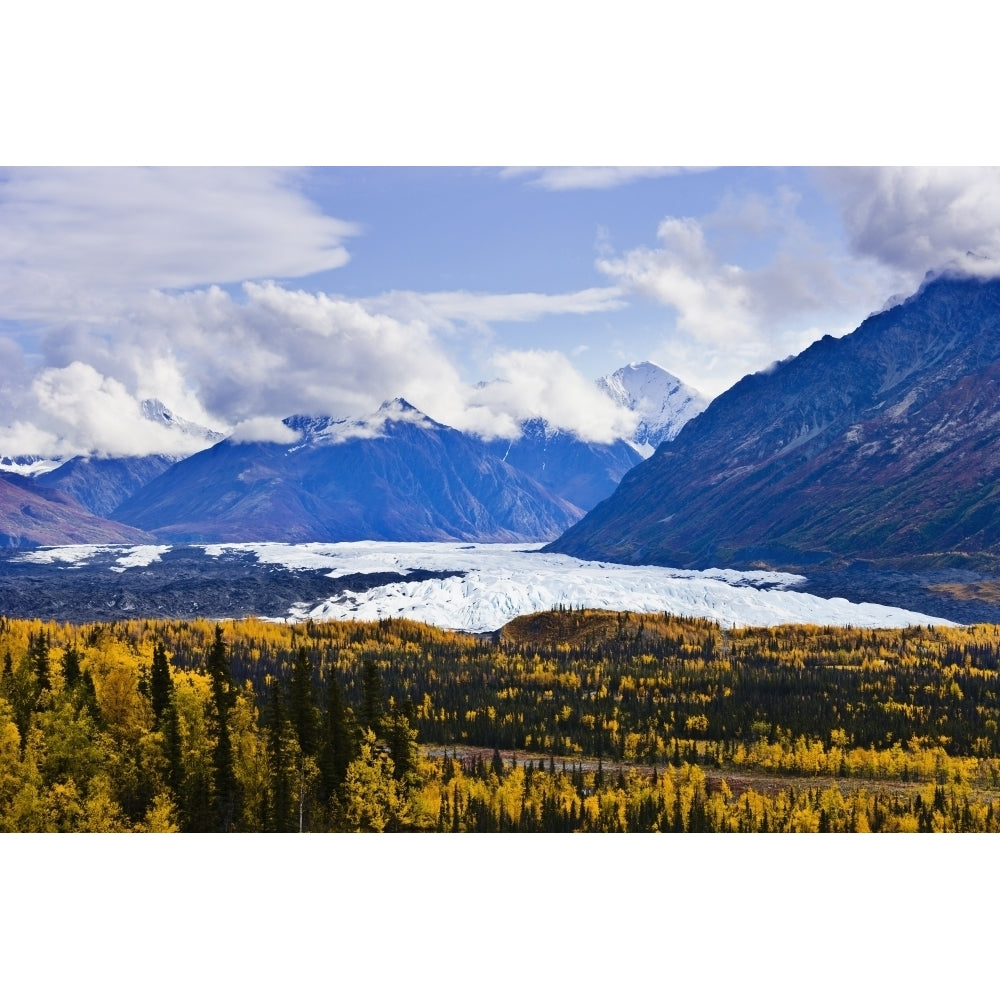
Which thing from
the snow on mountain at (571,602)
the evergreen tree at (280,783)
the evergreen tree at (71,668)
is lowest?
the evergreen tree at (280,783)

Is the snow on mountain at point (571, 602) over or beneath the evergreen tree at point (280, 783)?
over

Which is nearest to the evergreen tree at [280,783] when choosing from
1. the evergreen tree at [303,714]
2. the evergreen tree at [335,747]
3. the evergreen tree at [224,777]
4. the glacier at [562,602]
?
the evergreen tree at [303,714]

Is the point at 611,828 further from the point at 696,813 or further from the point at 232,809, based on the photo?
the point at 232,809

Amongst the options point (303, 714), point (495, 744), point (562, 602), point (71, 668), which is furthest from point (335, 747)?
point (562, 602)

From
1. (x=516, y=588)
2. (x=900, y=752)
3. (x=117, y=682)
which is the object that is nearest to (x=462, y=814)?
(x=117, y=682)

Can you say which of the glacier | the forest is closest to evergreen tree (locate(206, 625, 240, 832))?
the forest

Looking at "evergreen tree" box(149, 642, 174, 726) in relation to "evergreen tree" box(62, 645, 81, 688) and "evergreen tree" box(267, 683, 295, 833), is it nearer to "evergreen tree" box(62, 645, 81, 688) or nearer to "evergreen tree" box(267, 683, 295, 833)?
"evergreen tree" box(62, 645, 81, 688)

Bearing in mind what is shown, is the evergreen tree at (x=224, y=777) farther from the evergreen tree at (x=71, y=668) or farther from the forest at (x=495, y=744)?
the evergreen tree at (x=71, y=668)

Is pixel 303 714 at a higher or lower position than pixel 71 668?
lower

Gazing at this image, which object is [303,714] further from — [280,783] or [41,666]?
[41,666]
